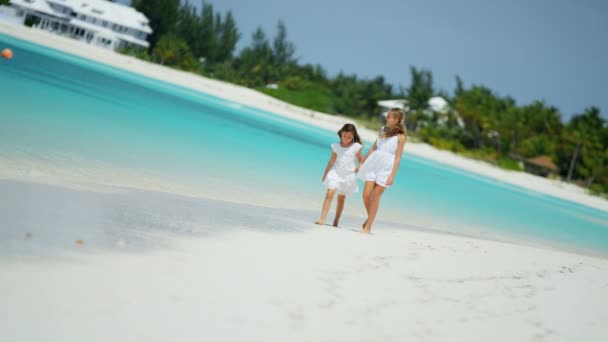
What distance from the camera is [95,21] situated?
57.9 meters

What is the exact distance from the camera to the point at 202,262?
3457 millimetres

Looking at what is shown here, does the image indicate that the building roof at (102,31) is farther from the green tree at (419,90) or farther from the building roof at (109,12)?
the green tree at (419,90)

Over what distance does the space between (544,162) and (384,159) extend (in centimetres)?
4215

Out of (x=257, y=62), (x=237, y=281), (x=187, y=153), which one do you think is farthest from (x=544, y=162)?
(x=237, y=281)

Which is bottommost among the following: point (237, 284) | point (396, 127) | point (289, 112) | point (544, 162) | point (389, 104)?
point (237, 284)

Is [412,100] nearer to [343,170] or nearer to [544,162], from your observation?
[544,162]

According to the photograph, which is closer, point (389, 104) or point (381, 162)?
point (381, 162)

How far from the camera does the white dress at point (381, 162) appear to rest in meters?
Result: 6.08

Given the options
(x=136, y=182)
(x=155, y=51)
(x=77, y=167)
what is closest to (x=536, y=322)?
(x=136, y=182)

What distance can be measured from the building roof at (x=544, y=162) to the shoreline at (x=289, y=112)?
4.78 m

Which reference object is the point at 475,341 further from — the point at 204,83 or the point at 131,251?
the point at 204,83

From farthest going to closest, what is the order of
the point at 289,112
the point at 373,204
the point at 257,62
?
the point at 257,62 → the point at 289,112 → the point at 373,204

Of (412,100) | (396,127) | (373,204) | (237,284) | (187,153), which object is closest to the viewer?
(237,284)

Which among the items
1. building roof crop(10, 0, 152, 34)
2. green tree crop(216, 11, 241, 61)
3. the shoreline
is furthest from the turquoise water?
green tree crop(216, 11, 241, 61)
